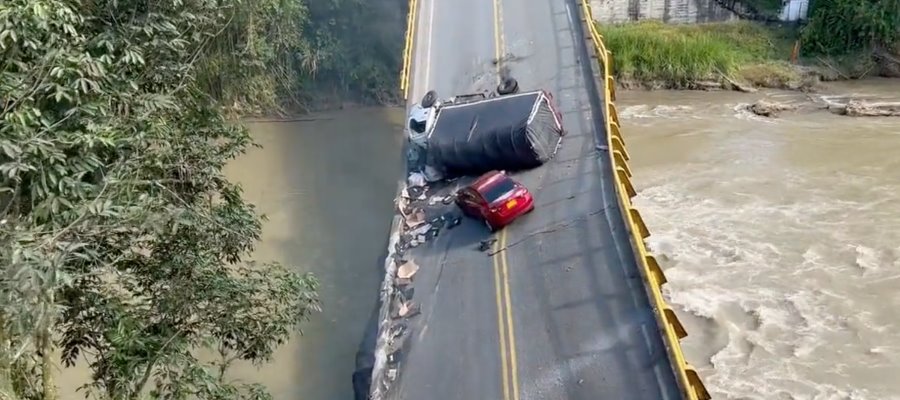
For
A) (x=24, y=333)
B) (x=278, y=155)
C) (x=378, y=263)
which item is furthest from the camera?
(x=278, y=155)

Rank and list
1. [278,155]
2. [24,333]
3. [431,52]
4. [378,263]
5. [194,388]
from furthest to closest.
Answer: [278,155] → [431,52] → [378,263] → [194,388] → [24,333]

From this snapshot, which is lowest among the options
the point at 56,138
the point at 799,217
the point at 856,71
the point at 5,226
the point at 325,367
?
the point at 325,367

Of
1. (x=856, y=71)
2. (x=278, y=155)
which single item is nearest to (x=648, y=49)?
(x=856, y=71)

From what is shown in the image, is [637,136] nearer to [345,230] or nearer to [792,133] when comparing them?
[792,133]

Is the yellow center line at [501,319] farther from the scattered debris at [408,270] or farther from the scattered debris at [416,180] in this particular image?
the scattered debris at [416,180]

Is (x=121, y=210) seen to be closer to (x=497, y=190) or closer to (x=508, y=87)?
(x=497, y=190)

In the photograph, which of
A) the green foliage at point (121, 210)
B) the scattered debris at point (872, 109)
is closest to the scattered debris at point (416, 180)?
the green foliage at point (121, 210)
